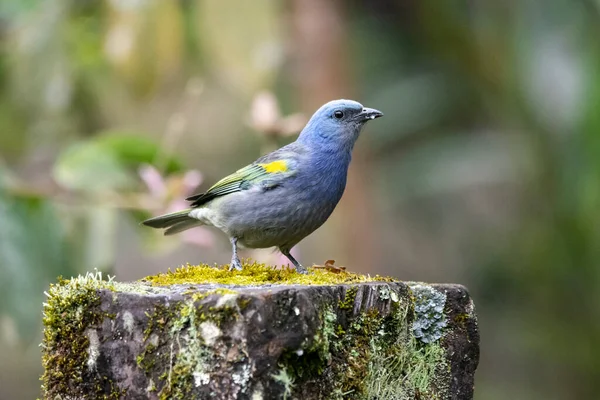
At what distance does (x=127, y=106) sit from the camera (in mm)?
6039

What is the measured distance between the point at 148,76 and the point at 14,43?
1204 mm

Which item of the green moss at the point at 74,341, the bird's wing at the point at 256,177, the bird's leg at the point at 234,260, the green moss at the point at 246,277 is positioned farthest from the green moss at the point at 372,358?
the bird's wing at the point at 256,177

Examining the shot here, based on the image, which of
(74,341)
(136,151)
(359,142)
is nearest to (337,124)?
(136,151)

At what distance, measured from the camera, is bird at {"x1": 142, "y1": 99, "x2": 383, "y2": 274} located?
430 centimetres

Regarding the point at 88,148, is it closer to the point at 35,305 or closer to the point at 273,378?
the point at 35,305

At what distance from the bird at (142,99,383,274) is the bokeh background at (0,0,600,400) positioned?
0.20 metres

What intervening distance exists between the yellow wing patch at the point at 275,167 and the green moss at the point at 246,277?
2.55 feet

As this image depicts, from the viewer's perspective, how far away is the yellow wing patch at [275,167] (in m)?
4.41

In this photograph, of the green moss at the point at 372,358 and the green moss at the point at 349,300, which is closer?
the green moss at the point at 372,358

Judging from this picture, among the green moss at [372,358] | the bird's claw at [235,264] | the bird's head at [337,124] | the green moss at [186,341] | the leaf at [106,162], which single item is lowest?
the green moss at [372,358]

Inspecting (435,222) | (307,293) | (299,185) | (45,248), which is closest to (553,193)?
(435,222)

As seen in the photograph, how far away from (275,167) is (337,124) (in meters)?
0.52

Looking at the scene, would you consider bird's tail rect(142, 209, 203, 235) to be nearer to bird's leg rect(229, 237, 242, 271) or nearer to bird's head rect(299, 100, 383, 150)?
bird's leg rect(229, 237, 242, 271)

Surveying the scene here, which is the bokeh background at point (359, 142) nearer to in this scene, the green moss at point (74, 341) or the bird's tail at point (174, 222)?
the bird's tail at point (174, 222)
